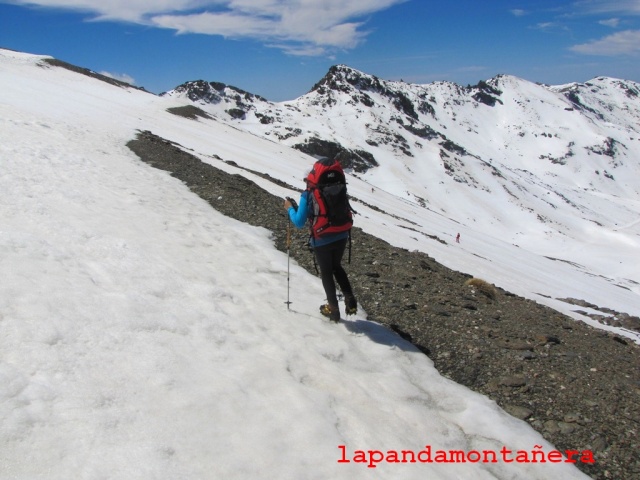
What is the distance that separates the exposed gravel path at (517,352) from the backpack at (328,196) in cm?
282

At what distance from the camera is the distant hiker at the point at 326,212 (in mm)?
6941

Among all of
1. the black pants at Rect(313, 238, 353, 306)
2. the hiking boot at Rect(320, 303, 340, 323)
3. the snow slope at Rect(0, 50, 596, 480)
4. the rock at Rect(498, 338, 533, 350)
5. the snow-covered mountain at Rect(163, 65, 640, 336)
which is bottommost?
the snow slope at Rect(0, 50, 596, 480)

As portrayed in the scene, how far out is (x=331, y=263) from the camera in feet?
25.0

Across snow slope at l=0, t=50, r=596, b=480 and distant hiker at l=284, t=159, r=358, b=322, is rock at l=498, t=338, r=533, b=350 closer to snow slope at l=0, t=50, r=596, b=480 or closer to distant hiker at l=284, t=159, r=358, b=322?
snow slope at l=0, t=50, r=596, b=480

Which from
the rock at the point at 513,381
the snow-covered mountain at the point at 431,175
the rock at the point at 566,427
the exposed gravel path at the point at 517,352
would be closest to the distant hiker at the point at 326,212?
the exposed gravel path at the point at 517,352

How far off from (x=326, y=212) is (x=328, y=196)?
259 mm

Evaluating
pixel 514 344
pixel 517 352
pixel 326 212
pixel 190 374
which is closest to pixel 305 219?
pixel 326 212

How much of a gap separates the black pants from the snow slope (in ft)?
2.44

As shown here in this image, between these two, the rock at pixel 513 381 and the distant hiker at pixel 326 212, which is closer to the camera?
the distant hiker at pixel 326 212

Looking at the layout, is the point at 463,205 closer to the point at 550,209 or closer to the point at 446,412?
the point at 550,209

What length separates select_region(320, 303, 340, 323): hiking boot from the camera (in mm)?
8078

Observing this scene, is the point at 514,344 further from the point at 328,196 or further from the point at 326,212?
the point at 328,196

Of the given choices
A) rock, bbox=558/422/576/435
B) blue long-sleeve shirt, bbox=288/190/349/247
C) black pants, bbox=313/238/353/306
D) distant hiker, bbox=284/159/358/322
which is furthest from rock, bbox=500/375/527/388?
blue long-sleeve shirt, bbox=288/190/349/247

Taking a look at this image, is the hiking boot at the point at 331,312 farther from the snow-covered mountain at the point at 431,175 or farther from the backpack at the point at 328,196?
the snow-covered mountain at the point at 431,175
